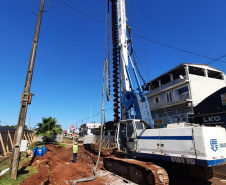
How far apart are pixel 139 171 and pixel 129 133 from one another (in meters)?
2.42

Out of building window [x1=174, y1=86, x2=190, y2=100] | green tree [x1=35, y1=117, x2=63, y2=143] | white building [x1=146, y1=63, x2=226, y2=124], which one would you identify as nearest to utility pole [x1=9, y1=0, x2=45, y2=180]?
green tree [x1=35, y1=117, x2=63, y2=143]

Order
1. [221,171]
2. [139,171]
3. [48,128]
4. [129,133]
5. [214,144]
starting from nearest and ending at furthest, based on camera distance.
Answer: [214,144] → [139,171] → [221,171] → [129,133] → [48,128]

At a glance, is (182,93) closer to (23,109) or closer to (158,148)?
(158,148)

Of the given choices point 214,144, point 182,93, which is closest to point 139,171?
point 214,144

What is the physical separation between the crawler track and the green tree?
17.4 meters

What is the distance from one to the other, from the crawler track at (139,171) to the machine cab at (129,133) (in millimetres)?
923

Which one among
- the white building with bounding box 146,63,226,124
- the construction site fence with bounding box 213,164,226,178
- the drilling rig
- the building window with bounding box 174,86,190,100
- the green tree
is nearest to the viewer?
the drilling rig

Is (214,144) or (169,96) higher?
(169,96)

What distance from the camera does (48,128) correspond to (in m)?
24.7

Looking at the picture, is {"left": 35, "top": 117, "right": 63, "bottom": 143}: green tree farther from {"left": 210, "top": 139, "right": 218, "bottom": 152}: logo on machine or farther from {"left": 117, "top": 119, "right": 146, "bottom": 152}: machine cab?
{"left": 210, "top": 139, "right": 218, "bottom": 152}: logo on machine

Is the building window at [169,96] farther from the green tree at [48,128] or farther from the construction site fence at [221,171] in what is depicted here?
the construction site fence at [221,171]

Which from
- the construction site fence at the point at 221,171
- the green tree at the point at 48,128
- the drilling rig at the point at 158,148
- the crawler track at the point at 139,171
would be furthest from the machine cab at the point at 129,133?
the green tree at the point at 48,128

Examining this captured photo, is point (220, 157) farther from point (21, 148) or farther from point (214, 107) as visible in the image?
point (214, 107)

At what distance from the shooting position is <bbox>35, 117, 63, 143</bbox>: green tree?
957 inches
